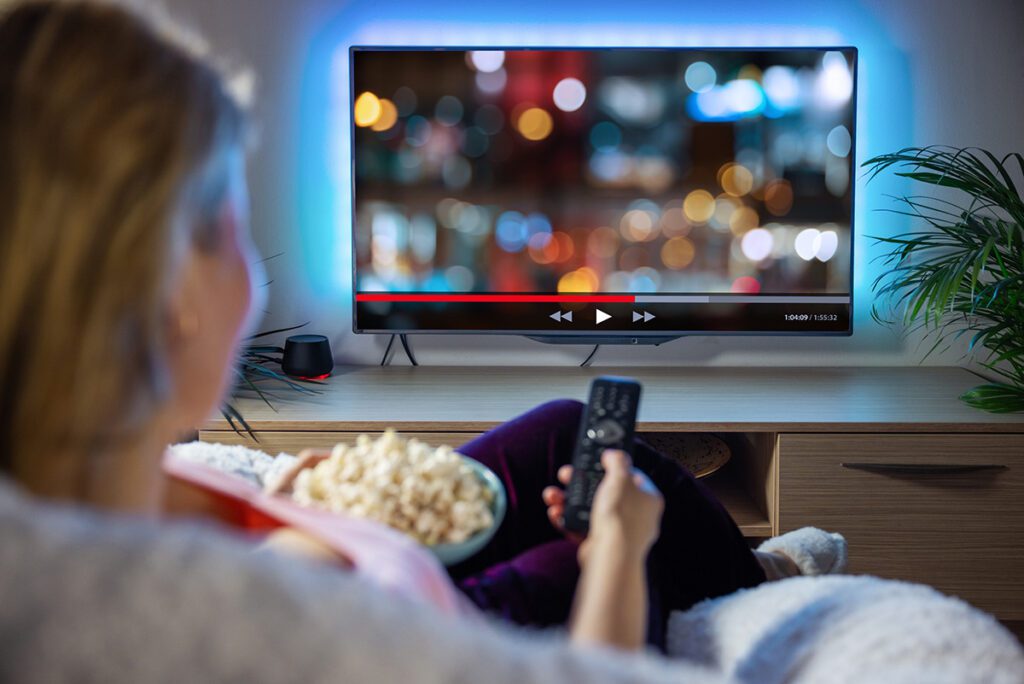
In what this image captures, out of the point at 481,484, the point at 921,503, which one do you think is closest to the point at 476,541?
the point at 481,484

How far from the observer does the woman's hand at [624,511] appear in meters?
1.00

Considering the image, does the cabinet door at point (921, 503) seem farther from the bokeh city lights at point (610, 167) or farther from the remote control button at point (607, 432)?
the remote control button at point (607, 432)

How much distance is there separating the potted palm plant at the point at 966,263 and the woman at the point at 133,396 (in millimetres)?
1535

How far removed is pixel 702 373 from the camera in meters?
2.59

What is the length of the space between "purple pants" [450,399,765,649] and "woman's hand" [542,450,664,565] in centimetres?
22

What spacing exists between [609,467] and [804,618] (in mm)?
275

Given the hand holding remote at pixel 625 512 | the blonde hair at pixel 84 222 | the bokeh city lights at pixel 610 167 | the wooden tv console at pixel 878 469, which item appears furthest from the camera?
the bokeh city lights at pixel 610 167

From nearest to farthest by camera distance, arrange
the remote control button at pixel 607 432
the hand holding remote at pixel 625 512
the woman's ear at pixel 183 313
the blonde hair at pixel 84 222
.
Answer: the blonde hair at pixel 84 222, the woman's ear at pixel 183 313, the hand holding remote at pixel 625 512, the remote control button at pixel 607 432

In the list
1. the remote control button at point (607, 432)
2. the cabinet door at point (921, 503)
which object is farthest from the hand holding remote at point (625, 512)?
the cabinet door at point (921, 503)

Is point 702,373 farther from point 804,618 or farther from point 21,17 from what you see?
point 21,17

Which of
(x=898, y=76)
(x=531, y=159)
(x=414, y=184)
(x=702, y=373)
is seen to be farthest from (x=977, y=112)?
(x=414, y=184)

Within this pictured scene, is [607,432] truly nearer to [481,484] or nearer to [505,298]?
[481,484]

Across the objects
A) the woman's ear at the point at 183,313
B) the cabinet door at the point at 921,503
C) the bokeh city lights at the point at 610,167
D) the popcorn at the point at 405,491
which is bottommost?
the cabinet door at the point at 921,503

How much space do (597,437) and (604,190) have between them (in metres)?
1.36
